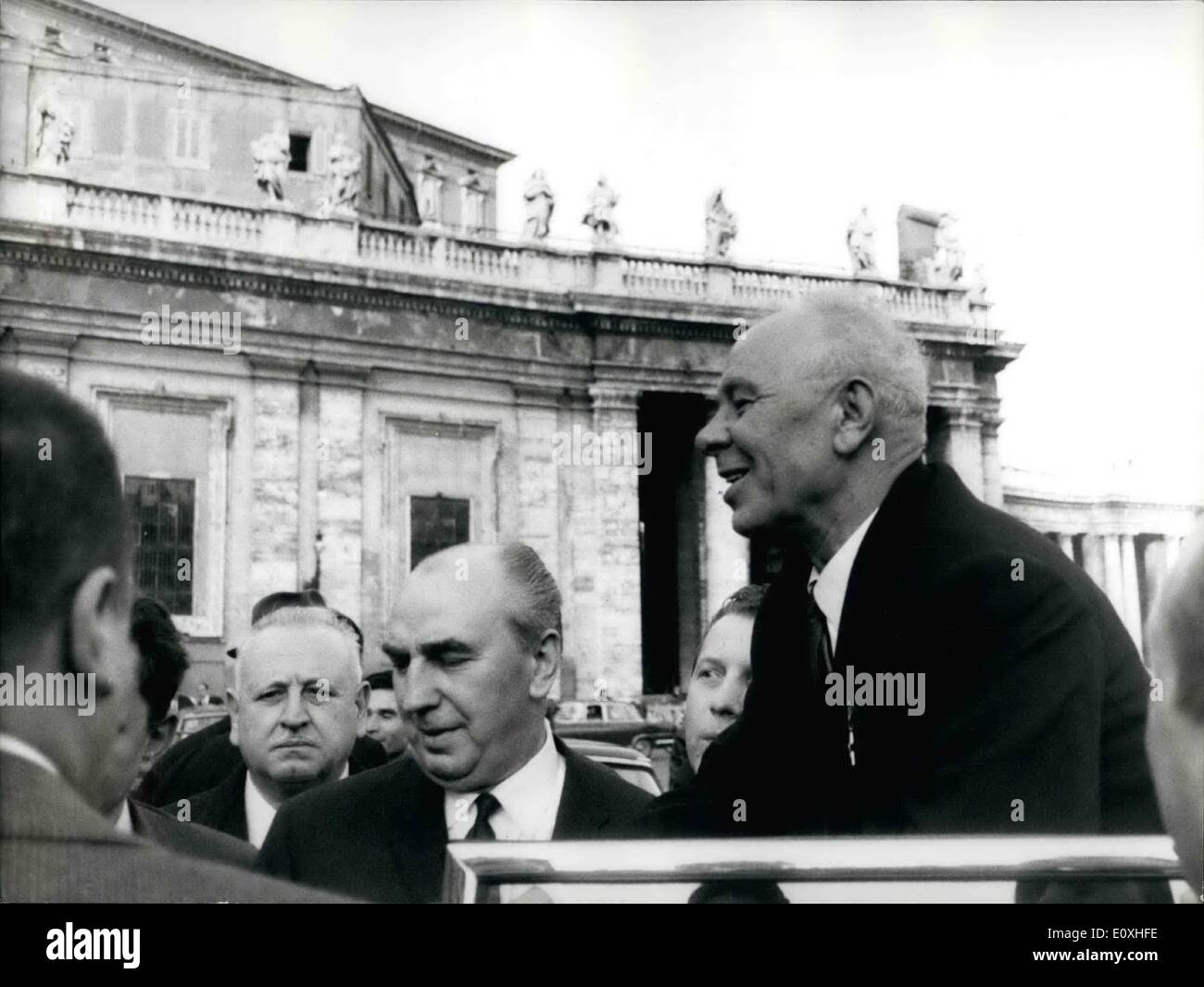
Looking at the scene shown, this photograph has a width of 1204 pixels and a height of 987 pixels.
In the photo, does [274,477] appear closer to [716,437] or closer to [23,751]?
[716,437]

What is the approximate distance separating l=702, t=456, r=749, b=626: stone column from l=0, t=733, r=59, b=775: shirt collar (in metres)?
3.30

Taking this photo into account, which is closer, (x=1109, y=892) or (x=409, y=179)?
(x=1109, y=892)

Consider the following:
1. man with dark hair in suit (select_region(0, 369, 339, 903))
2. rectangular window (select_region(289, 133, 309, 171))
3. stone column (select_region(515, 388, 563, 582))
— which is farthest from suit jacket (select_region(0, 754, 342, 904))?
rectangular window (select_region(289, 133, 309, 171))

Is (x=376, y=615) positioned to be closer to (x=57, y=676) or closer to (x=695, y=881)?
(x=695, y=881)

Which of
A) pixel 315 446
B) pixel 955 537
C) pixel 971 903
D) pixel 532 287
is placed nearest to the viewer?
pixel 955 537

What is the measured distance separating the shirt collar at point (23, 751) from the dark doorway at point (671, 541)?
3644mm

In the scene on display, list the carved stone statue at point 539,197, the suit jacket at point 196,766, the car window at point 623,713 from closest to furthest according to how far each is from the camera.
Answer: the suit jacket at point 196,766
the carved stone statue at point 539,197
the car window at point 623,713

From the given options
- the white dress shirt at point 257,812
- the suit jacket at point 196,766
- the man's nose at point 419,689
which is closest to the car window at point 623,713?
the suit jacket at point 196,766

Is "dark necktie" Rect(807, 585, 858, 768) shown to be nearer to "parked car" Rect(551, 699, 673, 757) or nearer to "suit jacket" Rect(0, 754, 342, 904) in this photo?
"suit jacket" Rect(0, 754, 342, 904)

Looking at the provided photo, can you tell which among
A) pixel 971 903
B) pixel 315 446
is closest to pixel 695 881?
pixel 971 903

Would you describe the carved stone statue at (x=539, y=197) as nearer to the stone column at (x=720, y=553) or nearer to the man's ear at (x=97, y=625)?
the stone column at (x=720, y=553)

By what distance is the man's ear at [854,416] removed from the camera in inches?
110
